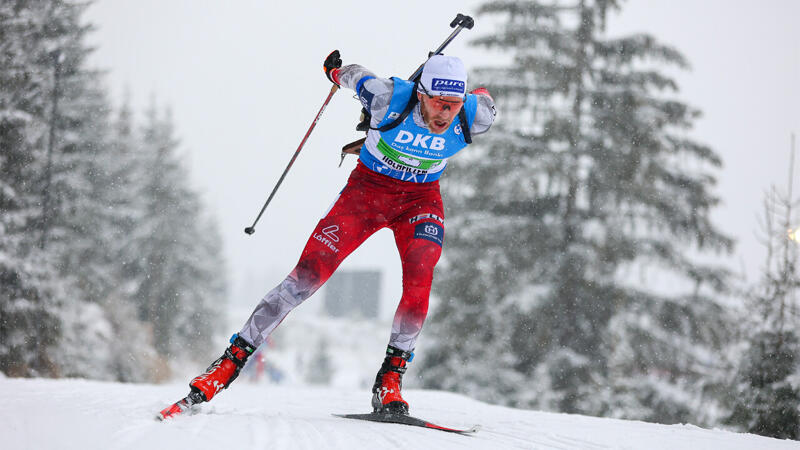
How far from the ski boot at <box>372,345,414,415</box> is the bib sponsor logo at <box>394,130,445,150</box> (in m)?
1.18

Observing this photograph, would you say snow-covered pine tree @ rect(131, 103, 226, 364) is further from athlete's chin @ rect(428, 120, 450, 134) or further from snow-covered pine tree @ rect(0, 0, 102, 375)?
athlete's chin @ rect(428, 120, 450, 134)

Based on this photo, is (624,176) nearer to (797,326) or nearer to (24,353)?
(797,326)

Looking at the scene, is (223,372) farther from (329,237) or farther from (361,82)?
(361,82)

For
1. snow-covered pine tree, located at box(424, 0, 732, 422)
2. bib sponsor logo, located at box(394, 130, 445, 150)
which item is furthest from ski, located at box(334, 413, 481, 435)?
snow-covered pine tree, located at box(424, 0, 732, 422)

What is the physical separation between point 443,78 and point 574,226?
10134 mm

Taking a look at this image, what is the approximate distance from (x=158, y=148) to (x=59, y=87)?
37.4 feet

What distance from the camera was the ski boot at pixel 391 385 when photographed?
3643 millimetres

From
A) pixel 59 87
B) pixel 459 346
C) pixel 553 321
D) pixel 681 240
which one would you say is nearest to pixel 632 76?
pixel 681 240

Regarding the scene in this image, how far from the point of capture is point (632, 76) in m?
13.7

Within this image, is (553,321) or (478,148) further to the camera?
(478,148)

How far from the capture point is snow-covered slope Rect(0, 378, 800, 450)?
8.04 feet

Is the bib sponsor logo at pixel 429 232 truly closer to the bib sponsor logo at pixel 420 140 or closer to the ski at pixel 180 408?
the bib sponsor logo at pixel 420 140

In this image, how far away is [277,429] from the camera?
295 centimetres

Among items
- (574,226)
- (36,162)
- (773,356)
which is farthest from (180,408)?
(36,162)
